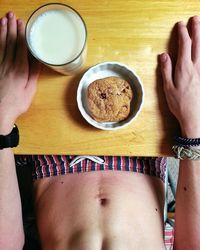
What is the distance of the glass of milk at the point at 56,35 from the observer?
68cm

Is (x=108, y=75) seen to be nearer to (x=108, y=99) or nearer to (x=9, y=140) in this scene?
(x=108, y=99)

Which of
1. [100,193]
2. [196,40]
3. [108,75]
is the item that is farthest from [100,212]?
[196,40]

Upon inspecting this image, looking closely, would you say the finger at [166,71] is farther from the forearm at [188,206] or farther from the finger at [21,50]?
the finger at [21,50]

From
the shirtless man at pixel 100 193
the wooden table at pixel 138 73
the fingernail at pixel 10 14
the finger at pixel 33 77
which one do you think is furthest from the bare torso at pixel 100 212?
the fingernail at pixel 10 14

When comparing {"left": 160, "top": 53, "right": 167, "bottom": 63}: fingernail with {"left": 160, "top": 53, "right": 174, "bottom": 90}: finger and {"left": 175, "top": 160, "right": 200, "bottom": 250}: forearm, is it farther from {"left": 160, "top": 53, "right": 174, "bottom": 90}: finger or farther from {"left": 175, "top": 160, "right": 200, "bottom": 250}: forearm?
{"left": 175, "top": 160, "right": 200, "bottom": 250}: forearm

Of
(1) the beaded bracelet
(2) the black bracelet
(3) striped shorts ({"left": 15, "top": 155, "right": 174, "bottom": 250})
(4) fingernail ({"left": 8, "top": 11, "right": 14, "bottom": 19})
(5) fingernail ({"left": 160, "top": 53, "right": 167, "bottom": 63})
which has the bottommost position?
(3) striped shorts ({"left": 15, "top": 155, "right": 174, "bottom": 250})

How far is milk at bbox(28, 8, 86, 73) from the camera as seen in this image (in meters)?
0.68

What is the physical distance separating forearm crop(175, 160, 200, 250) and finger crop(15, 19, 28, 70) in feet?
1.35

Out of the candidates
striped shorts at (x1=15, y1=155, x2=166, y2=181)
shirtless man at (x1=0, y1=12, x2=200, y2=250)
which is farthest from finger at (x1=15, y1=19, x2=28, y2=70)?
striped shorts at (x1=15, y1=155, x2=166, y2=181)

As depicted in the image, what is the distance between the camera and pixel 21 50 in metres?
0.76

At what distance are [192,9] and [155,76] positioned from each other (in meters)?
0.17

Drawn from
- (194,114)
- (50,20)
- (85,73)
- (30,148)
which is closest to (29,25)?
(50,20)

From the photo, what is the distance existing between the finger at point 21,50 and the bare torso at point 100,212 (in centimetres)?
29

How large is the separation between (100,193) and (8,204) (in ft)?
0.70
